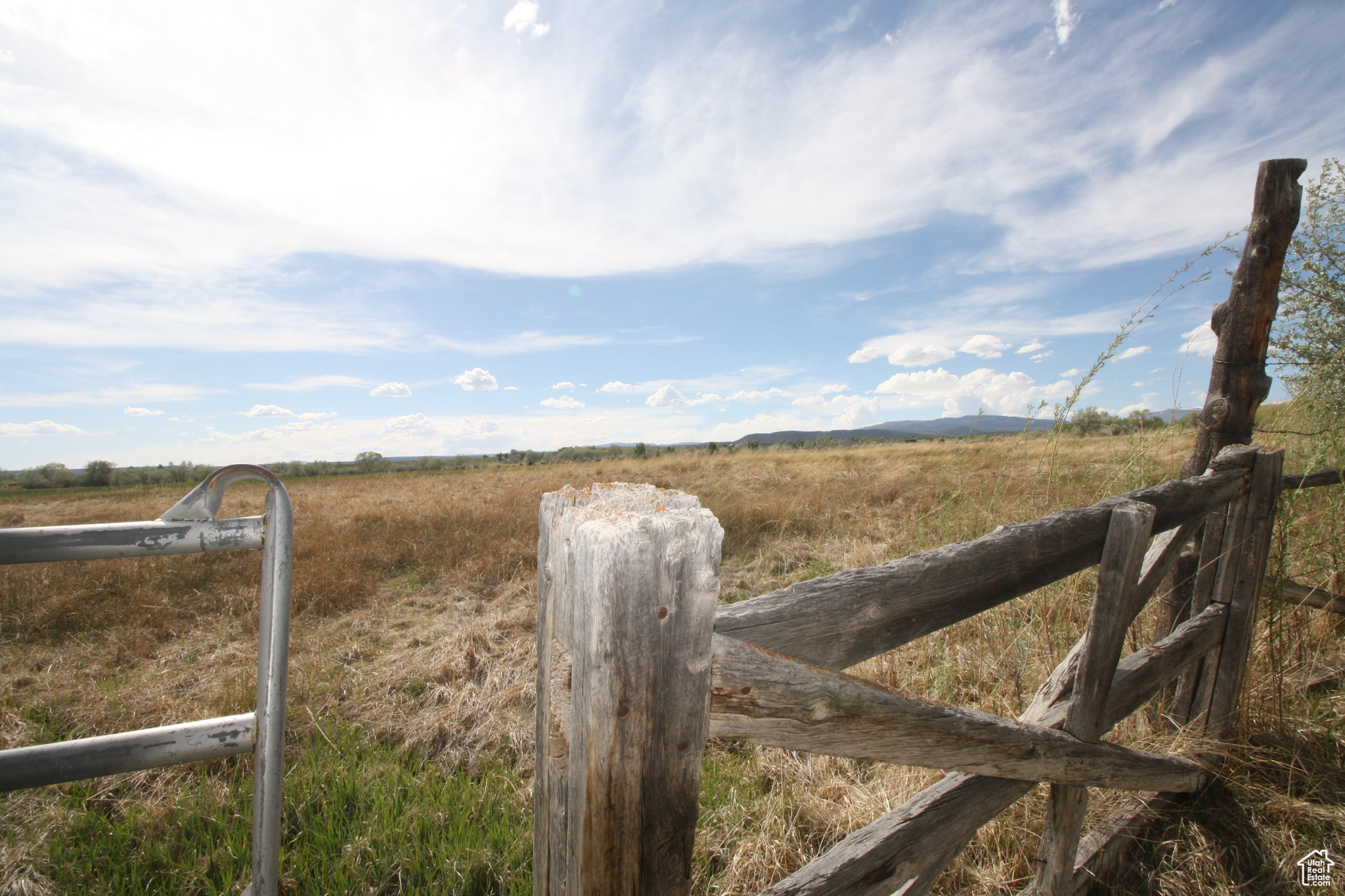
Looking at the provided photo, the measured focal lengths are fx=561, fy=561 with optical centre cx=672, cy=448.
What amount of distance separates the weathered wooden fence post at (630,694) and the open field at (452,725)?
74.5 inches

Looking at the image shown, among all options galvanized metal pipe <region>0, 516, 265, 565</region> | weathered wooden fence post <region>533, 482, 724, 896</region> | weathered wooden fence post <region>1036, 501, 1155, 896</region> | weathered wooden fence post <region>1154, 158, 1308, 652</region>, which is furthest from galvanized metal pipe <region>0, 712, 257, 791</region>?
weathered wooden fence post <region>1154, 158, 1308, 652</region>

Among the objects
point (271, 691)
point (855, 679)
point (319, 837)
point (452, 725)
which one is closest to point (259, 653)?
point (271, 691)

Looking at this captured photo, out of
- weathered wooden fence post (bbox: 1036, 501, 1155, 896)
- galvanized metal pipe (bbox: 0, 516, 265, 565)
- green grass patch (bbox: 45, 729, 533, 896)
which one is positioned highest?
galvanized metal pipe (bbox: 0, 516, 265, 565)

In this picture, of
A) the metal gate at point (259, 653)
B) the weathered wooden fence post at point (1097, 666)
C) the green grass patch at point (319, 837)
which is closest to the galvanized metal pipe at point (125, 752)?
the metal gate at point (259, 653)

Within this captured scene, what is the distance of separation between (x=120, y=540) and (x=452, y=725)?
129 inches

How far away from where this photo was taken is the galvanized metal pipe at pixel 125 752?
0.94 m

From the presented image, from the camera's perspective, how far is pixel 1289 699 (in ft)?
9.73

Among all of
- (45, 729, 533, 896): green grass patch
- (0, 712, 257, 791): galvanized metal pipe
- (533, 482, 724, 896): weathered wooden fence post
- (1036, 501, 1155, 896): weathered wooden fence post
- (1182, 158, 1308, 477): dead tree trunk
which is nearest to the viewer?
(533, 482, 724, 896): weathered wooden fence post

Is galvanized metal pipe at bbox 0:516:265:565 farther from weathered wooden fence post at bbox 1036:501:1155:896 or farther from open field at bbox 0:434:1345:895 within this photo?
weathered wooden fence post at bbox 1036:501:1155:896

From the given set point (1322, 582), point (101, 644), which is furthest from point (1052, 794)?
point (101, 644)

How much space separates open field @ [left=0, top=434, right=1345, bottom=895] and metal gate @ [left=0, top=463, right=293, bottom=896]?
1804 millimetres

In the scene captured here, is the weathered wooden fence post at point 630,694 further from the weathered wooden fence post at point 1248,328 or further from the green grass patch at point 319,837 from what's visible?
the weathered wooden fence post at point 1248,328

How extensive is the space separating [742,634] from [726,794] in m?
2.44

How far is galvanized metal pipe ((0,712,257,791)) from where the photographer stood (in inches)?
36.9
